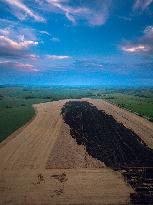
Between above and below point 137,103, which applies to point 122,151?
above

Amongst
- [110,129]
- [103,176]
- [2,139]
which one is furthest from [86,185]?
[110,129]

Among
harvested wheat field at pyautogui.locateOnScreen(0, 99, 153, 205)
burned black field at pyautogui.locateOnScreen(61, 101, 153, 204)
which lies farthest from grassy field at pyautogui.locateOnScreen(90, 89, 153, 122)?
harvested wheat field at pyautogui.locateOnScreen(0, 99, 153, 205)

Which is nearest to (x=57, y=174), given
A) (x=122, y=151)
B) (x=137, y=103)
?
(x=122, y=151)

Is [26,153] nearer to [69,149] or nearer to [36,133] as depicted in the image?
[69,149]

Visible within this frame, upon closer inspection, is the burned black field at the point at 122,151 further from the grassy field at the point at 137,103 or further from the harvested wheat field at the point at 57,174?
the grassy field at the point at 137,103

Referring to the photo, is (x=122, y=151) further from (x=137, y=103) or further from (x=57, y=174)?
(x=137, y=103)

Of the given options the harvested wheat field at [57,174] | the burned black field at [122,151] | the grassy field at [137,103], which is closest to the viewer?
the harvested wheat field at [57,174]

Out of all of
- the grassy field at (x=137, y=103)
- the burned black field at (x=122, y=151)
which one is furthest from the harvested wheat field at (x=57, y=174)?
the grassy field at (x=137, y=103)
